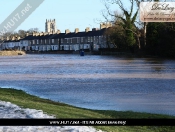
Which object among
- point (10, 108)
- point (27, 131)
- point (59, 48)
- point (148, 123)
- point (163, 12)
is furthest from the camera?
point (59, 48)

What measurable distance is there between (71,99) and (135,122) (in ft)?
27.4

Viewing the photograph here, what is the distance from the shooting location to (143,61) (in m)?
31.5

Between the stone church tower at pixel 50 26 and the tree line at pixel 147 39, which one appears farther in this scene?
the tree line at pixel 147 39

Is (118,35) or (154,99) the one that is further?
(118,35)

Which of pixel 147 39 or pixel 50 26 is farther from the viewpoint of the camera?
pixel 147 39

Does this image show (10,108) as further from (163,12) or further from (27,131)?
(163,12)

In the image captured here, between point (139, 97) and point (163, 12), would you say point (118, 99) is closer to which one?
point (139, 97)

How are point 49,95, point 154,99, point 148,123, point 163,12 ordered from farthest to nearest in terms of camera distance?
point 49,95 < point 154,99 < point 163,12 < point 148,123

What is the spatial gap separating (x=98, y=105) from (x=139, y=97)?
187 cm

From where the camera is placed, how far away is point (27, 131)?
409 centimetres

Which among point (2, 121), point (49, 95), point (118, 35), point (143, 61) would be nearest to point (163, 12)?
point (2, 121)

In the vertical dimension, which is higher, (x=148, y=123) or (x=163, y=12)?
(x=163, y=12)

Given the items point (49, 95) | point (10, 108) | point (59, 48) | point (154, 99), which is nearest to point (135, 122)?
point (10, 108)

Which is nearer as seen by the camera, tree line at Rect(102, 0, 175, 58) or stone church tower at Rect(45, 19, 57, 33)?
stone church tower at Rect(45, 19, 57, 33)
